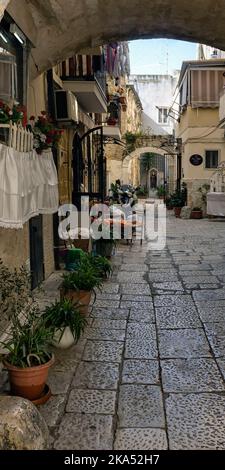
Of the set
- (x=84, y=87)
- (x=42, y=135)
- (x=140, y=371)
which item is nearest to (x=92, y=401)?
(x=140, y=371)

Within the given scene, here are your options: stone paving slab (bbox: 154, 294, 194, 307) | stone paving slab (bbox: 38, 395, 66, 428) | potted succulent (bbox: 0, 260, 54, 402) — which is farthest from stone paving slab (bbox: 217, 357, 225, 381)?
stone paving slab (bbox: 154, 294, 194, 307)

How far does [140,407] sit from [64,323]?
1.27 meters

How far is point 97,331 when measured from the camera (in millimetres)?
4953

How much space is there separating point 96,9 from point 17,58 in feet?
3.47

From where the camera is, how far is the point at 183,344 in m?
4.54

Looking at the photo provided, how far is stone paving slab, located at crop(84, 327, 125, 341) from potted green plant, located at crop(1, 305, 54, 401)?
1.34m

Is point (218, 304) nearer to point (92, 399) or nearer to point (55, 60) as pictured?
point (92, 399)

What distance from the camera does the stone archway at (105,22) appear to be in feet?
16.1

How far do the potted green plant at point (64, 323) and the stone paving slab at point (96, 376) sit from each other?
0.34m

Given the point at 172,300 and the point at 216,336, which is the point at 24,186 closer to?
the point at 216,336

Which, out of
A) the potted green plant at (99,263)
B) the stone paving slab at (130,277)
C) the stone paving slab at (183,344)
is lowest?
the stone paving slab at (183,344)

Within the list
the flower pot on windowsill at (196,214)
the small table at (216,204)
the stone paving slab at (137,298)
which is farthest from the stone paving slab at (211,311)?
the flower pot on windowsill at (196,214)

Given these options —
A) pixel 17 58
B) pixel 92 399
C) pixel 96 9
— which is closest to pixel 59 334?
pixel 92 399

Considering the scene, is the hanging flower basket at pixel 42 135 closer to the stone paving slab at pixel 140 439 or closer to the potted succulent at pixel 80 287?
the potted succulent at pixel 80 287
